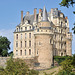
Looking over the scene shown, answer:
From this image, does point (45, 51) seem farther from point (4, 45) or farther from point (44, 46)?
point (4, 45)

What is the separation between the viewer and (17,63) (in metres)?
31.0

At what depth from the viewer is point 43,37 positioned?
169 feet

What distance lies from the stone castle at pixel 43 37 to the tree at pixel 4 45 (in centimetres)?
272

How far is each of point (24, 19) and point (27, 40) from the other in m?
6.79

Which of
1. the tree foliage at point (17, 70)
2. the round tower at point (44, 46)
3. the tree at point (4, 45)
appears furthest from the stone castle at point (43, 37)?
the tree foliage at point (17, 70)

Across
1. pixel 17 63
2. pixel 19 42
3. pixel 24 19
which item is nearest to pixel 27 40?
pixel 19 42

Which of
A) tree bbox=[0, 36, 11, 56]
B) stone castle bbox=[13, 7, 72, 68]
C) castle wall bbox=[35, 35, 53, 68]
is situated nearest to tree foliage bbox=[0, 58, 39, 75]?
castle wall bbox=[35, 35, 53, 68]

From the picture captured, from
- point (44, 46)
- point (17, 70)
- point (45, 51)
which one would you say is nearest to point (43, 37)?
point (44, 46)

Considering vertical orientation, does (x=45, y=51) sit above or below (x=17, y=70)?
above

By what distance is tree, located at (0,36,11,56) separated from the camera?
202 ft

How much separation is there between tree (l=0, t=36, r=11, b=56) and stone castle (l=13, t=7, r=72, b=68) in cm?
272

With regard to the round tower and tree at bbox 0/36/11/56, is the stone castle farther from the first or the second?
tree at bbox 0/36/11/56

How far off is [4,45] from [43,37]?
48.0 ft

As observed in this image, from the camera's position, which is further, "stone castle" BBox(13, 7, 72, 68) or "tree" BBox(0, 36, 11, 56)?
"tree" BBox(0, 36, 11, 56)
